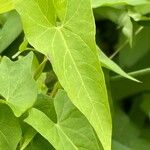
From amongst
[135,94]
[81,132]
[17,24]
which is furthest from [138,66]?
[81,132]

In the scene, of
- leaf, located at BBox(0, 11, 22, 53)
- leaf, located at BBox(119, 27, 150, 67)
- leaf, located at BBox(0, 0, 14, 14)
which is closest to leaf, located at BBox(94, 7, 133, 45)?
leaf, located at BBox(119, 27, 150, 67)

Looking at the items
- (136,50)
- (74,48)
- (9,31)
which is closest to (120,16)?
(136,50)

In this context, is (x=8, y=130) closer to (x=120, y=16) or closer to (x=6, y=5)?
(x=6, y=5)

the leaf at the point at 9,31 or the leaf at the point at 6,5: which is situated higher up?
the leaf at the point at 6,5

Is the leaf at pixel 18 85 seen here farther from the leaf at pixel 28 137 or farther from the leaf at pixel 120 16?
the leaf at pixel 120 16

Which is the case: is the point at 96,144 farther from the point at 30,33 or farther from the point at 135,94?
the point at 135,94

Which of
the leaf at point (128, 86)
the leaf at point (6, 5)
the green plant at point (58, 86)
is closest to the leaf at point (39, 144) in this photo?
the green plant at point (58, 86)

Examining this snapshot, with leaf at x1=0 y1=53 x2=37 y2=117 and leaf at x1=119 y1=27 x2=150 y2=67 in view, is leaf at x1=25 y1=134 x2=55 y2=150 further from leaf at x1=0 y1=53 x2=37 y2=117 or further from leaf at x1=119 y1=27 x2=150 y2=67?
leaf at x1=119 y1=27 x2=150 y2=67
